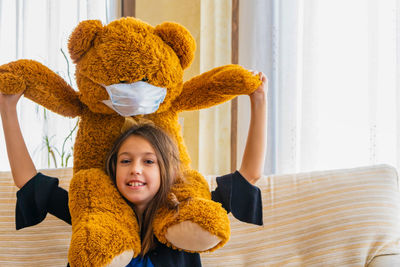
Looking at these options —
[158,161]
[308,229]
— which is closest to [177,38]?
[158,161]

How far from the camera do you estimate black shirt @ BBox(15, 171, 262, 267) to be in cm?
99

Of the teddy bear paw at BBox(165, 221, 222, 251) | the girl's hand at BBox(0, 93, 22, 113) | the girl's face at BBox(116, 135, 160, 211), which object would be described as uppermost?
the girl's hand at BBox(0, 93, 22, 113)

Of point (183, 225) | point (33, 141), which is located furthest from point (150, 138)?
point (33, 141)

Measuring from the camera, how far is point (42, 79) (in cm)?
93

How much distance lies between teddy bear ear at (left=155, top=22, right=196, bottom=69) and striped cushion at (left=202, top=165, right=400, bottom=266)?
58 centimetres

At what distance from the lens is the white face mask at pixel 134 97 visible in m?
0.85

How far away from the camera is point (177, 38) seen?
0.90 metres

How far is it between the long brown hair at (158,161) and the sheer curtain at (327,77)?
0.80 meters

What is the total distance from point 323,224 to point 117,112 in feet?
2.45

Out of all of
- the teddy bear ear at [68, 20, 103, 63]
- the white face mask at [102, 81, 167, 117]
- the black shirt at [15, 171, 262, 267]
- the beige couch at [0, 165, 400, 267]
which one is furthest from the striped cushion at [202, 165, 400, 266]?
the teddy bear ear at [68, 20, 103, 63]

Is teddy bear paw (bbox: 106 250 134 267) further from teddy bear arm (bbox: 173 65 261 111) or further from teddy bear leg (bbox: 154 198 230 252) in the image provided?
teddy bear arm (bbox: 173 65 261 111)

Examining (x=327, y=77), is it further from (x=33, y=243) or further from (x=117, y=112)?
(x=33, y=243)

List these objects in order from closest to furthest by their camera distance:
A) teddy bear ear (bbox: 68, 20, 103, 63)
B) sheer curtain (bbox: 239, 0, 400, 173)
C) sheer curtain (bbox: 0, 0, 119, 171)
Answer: teddy bear ear (bbox: 68, 20, 103, 63) → sheer curtain (bbox: 239, 0, 400, 173) → sheer curtain (bbox: 0, 0, 119, 171)

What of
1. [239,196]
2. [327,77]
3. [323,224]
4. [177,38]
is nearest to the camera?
[177,38]
